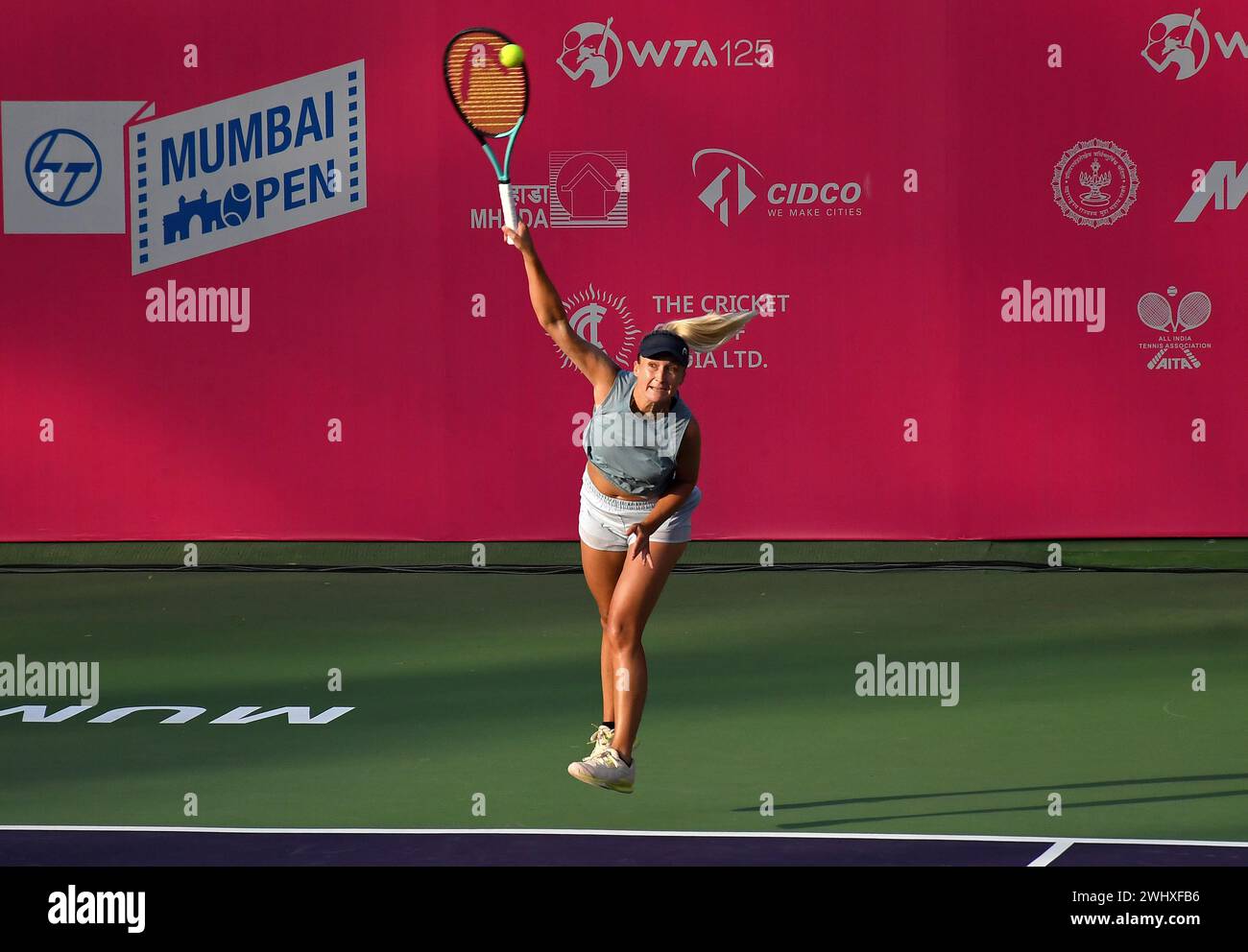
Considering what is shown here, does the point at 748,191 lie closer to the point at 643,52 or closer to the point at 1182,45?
the point at 643,52

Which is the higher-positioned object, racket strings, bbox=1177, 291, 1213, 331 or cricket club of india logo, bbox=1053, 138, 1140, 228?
cricket club of india logo, bbox=1053, 138, 1140, 228

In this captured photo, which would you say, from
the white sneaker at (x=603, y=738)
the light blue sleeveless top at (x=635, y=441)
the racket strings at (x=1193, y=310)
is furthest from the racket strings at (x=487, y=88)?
the racket strings at (x=1193, y=310)

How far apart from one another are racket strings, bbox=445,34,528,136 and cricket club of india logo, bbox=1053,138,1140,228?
20.6 ft

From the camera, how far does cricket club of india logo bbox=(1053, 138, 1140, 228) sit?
13133mm

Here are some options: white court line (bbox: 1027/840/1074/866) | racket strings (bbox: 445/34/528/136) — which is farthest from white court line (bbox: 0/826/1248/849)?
racket strings (bbox: 445/34/528/136)

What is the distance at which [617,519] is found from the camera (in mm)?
6898

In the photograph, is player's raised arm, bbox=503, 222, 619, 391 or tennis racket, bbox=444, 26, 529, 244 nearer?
player's raised arm, bbox=503, 222, 619, 391

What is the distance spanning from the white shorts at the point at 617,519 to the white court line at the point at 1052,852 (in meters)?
1.56

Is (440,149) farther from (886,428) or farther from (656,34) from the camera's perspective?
(886,428)

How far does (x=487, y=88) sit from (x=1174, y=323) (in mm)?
6916

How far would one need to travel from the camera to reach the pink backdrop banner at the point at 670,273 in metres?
13.1

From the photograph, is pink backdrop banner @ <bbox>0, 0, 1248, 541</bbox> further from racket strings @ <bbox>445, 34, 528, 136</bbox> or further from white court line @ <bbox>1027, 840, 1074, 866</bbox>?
white court line @ <bbox>1027, 840, 1074, 866</bbox>
